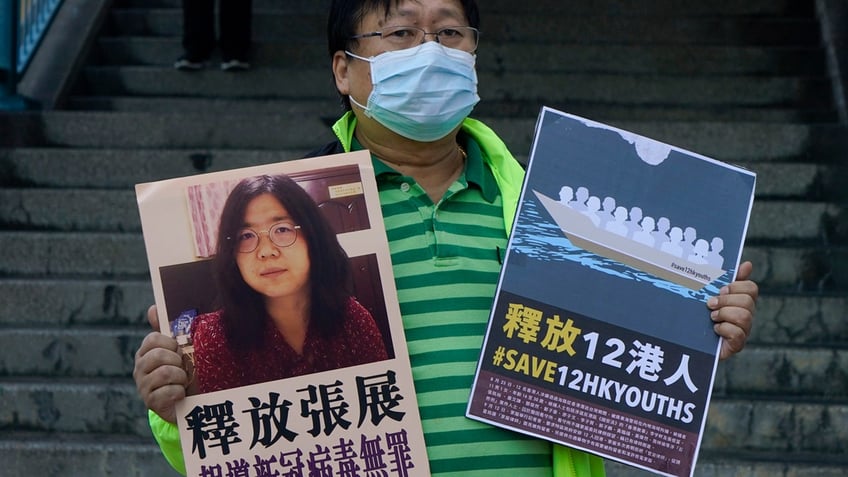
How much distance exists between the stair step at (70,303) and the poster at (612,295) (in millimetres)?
3299

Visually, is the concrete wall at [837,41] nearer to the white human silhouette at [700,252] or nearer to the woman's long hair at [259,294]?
the white human silhouette at [700,252]

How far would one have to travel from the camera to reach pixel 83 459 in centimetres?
425

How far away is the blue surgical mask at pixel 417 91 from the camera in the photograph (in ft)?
6.76

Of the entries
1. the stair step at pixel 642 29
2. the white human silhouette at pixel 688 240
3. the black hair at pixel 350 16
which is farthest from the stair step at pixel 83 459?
the stair step at pixel 642 29

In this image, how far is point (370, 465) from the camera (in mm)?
1878

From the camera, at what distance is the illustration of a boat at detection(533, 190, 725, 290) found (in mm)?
1939

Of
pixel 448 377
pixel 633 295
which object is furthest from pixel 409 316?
pixel 633 295

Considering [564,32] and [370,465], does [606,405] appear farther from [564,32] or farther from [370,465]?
[564,32]

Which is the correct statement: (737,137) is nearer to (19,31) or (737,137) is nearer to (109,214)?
(109,214)

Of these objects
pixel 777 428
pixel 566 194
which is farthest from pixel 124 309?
pixel 566 194

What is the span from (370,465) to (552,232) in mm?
522

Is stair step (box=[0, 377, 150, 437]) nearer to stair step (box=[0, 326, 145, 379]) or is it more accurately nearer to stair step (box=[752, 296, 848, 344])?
stair step (box=[0, 326, 145, 379])

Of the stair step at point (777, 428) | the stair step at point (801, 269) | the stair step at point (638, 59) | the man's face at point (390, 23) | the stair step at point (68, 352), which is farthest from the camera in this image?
the stair step at point (638, 59)

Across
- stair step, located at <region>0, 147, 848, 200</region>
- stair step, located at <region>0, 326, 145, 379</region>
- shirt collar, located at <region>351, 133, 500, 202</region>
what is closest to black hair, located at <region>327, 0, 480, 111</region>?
shirt collar, located at <region>351, 133, 500, 202</region>
